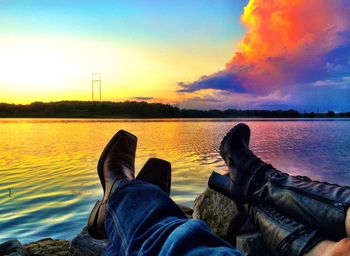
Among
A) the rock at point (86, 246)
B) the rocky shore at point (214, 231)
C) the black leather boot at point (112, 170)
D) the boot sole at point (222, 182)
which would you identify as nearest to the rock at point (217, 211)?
the rocky shore at point (214, 231)

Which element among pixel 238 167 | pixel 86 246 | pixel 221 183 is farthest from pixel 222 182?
pixel 86 246

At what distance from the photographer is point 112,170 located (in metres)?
2.86

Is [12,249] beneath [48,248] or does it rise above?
above

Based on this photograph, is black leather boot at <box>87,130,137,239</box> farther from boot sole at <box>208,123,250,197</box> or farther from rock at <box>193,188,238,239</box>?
rock at <box>193,188,238,239</box>

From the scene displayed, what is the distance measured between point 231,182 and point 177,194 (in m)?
4.39

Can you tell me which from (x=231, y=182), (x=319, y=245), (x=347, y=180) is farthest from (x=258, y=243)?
(x=347, y=180)

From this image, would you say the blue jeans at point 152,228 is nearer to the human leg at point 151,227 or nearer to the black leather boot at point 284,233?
the human leg at point 151,227

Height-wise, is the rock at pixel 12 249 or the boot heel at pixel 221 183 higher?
the boot heel at pixel 221 183

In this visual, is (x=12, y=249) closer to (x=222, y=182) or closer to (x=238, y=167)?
(x=222, y=182)

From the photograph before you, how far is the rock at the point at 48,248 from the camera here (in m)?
3.80

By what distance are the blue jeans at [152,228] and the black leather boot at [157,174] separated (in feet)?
3.04

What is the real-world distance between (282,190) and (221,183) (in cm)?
84

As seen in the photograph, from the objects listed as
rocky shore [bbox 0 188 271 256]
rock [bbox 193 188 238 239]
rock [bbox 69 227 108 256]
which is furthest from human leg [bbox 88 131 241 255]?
rock [bbox 193 188 238 239]

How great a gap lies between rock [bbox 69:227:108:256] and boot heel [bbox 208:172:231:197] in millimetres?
1069
